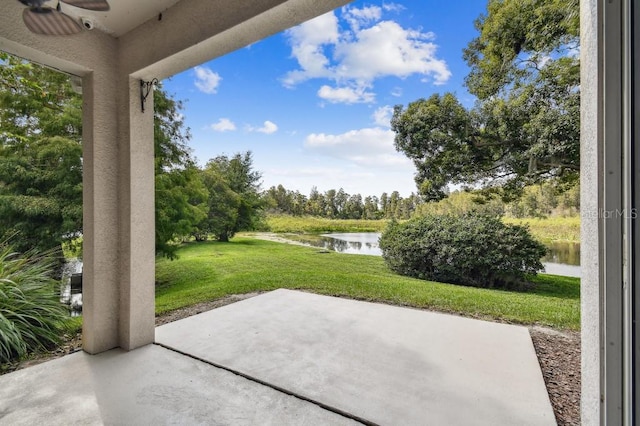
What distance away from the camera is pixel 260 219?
10383 mm

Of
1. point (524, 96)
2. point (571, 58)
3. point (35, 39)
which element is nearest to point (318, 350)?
point (35, 39)

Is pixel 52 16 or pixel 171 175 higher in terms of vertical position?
pixel 52 16

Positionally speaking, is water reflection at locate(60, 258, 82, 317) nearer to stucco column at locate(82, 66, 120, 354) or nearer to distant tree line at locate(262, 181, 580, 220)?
stucco column at locate(82, 66, 120, 354)

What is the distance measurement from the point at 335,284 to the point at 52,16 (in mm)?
5237

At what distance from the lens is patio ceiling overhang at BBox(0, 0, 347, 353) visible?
95.3 inches

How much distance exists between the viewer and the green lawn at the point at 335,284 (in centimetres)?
438

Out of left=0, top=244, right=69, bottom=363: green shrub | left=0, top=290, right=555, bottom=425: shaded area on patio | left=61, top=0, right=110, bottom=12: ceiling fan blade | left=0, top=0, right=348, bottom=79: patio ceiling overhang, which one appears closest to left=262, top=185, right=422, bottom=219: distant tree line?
left=0, top=290, right=555, bottom=425: shaded area on patio

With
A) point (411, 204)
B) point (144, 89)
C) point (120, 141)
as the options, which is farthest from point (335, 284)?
point (144, 89)

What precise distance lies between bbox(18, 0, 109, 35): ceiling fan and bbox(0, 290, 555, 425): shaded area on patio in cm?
242

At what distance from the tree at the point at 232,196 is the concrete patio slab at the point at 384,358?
5791mm

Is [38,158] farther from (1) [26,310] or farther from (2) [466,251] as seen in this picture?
(2) [466,251]

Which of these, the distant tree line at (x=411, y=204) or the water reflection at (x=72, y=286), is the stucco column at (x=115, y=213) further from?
the distant tree line at (x=411, y=204)

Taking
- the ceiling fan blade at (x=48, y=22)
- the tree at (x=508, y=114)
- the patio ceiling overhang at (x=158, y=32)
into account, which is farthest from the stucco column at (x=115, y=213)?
the tree at (x=508, y=114)

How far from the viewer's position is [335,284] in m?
5.84
